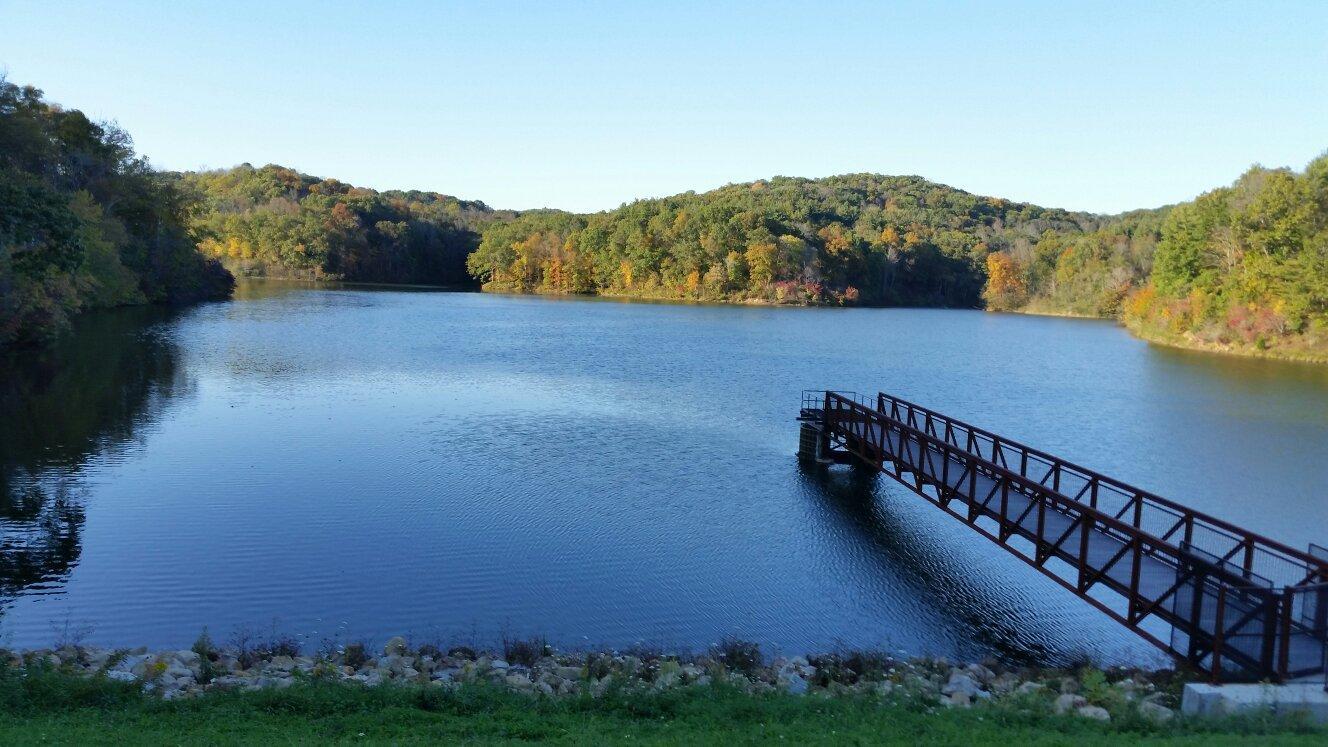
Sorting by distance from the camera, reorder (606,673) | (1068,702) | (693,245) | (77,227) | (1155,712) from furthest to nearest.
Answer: (693,245)
(77,227)
(606,673)
(1068,702)
(1155,712)

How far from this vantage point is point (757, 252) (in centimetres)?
10781

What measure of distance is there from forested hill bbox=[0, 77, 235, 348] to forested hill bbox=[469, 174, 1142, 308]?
166 feet

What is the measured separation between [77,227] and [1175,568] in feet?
106

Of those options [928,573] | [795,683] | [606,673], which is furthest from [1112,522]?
[606,673]

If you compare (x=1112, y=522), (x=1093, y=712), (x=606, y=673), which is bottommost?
(x=606, y=673)

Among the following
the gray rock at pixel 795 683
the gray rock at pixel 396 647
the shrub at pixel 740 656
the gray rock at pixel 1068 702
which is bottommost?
the gray rock at pixel 396 647

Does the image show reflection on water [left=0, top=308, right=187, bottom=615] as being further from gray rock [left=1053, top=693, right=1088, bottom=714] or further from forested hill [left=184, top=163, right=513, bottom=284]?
forested hill [left=184, top=163, right=513, bottom=284]

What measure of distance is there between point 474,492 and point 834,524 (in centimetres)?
744

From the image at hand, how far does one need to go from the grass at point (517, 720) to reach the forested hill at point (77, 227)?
24.7m

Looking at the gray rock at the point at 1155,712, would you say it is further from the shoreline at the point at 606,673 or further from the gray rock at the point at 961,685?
the gray rock at the point at 961,685

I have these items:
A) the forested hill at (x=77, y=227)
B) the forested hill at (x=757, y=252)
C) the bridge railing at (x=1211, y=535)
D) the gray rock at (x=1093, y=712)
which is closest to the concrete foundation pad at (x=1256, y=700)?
the gray rock at (x=1093, y=712)

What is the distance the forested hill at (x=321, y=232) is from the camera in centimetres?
12519

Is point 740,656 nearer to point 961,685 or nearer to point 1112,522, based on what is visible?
point 961,685

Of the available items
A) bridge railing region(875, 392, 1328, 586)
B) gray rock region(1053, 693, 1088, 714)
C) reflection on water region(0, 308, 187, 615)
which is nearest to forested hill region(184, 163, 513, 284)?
reflection on water region(0, 308, 187, 615)
